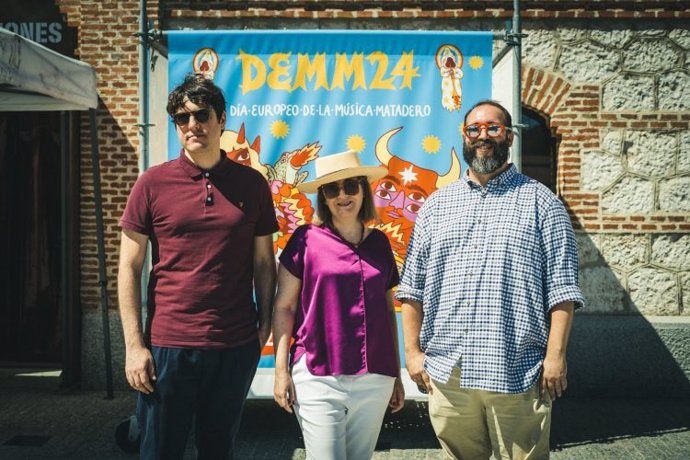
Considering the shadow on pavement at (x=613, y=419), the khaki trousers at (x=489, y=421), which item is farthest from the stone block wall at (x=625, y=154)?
the khaki trousers at (x=489, y=421)

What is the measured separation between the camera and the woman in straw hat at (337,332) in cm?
300

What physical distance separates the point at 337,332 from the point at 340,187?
0.63 m

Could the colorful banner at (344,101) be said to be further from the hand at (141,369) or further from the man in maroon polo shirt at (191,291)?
the hand at (141,369)

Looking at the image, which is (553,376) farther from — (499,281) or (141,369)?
(141,369)

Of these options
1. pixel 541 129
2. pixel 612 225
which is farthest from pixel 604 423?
pixel 541 129

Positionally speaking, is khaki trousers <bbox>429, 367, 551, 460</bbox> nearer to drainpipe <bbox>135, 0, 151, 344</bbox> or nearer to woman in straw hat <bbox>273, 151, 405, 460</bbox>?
woman in straw hat <bbox>273, 151, 405, 460</bbox>

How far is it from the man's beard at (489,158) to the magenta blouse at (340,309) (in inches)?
23.2

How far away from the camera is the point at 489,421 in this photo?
3074 millimetres

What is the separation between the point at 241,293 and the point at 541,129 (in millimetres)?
5176

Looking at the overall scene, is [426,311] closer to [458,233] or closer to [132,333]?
[458,233]

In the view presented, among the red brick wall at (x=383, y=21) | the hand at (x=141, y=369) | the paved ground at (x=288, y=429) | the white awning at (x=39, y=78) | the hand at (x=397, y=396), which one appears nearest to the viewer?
the hand at (x=141, y=369)

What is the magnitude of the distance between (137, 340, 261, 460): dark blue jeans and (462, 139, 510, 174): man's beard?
4.03 ft

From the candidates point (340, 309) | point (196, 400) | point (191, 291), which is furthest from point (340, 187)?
point (196, 400)

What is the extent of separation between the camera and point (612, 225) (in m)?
7.07
